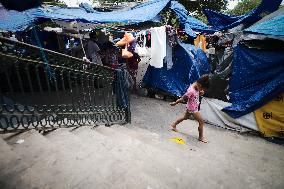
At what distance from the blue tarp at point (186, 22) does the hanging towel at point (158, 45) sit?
203 cm

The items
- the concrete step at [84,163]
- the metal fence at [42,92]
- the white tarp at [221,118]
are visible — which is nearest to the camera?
the concrete step at [84,163]

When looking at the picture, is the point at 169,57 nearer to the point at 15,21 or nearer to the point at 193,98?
the point at 193,98

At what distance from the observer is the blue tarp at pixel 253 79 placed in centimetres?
635

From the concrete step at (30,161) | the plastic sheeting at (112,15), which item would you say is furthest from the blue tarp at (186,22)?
the concrete step at (30,161)

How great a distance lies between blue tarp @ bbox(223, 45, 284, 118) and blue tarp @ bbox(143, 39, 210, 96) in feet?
6.48

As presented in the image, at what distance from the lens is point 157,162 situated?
12.7 ft

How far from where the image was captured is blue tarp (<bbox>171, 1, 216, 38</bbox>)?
9953mm

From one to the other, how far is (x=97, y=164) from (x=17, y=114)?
1529mm

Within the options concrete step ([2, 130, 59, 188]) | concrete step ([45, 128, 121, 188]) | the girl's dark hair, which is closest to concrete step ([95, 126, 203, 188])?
concrete step ([45, 128, 121, 188])

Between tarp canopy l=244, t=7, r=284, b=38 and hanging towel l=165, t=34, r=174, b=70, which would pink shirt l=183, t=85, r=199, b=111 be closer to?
tarp canopy l=244, t=7, r=284, b=38

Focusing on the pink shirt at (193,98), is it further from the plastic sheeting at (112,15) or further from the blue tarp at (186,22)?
the blue tarp at (186,22)

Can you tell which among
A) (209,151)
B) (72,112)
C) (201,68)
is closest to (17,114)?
(72,112)

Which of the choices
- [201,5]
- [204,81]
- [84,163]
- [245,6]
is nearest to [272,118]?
[204,81]

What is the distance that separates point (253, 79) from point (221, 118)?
1.48m
